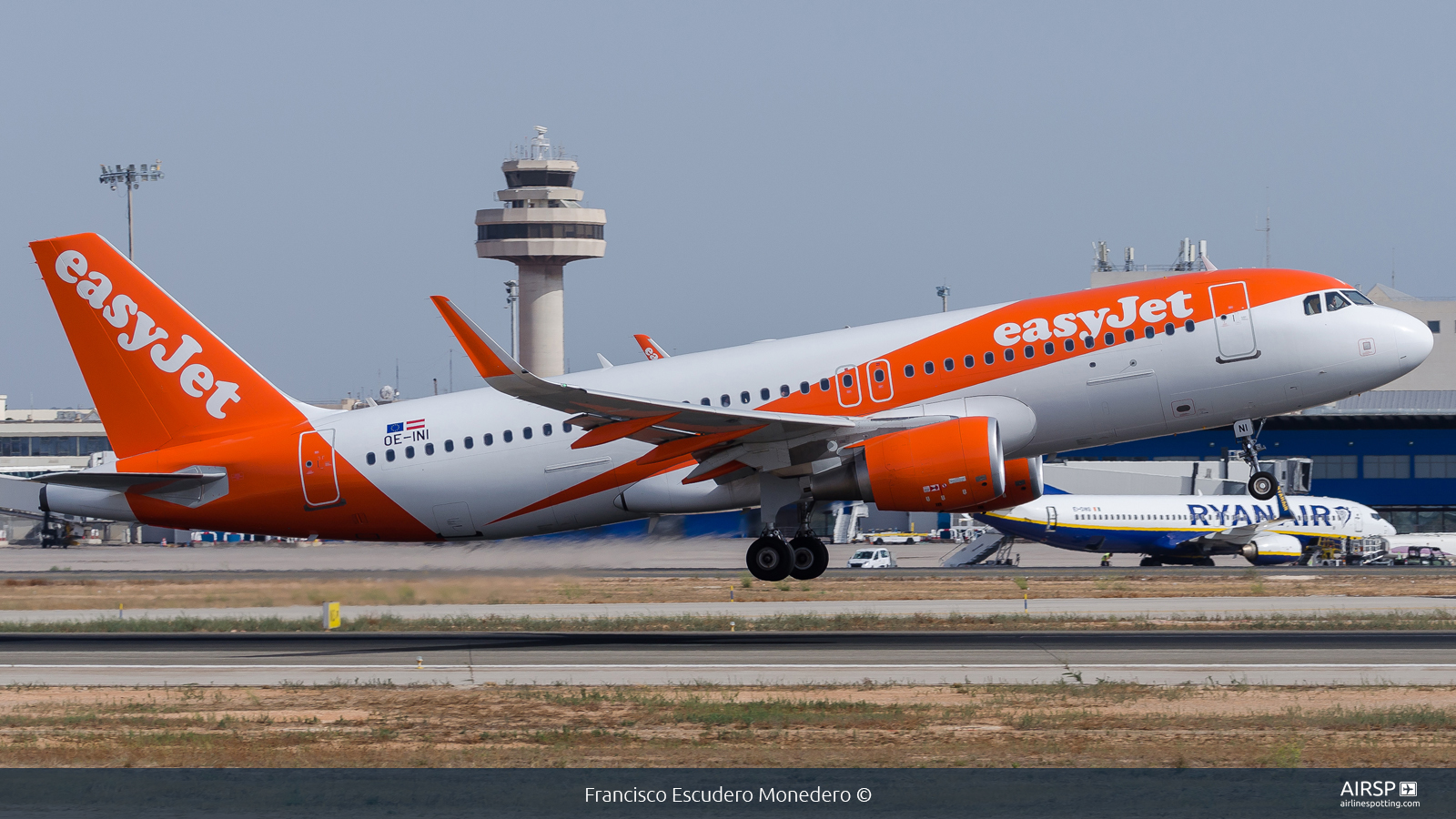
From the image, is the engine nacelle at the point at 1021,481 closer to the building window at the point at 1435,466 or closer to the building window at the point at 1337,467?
the building window at the point at 1337,467

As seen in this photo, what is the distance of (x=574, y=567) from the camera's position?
101 ft

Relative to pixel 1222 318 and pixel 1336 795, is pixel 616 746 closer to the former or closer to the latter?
pixel 1336 795

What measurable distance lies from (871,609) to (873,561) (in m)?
29.1

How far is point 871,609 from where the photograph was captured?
4075 cm

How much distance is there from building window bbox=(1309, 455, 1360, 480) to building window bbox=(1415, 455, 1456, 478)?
395 cm

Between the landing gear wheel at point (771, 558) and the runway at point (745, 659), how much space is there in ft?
5.03

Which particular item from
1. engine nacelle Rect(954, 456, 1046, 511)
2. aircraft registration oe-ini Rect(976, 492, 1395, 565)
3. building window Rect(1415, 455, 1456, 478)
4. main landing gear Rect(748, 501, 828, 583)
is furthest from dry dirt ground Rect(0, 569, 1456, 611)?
building window Rect(1415, 455, 1456, 478)

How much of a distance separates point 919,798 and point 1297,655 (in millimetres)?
15371

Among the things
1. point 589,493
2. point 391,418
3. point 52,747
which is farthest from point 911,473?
point 52,747

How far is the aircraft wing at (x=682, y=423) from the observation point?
2480 cm

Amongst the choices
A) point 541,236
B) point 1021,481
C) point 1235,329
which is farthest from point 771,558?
point 541,236

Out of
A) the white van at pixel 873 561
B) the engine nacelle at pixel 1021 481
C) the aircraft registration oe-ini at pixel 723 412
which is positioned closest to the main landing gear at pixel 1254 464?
the aircraft registration oe-ini at pixel 723 412

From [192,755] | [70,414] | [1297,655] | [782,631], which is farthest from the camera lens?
[70,414]

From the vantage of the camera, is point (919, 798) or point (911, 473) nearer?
point (919, 798)
